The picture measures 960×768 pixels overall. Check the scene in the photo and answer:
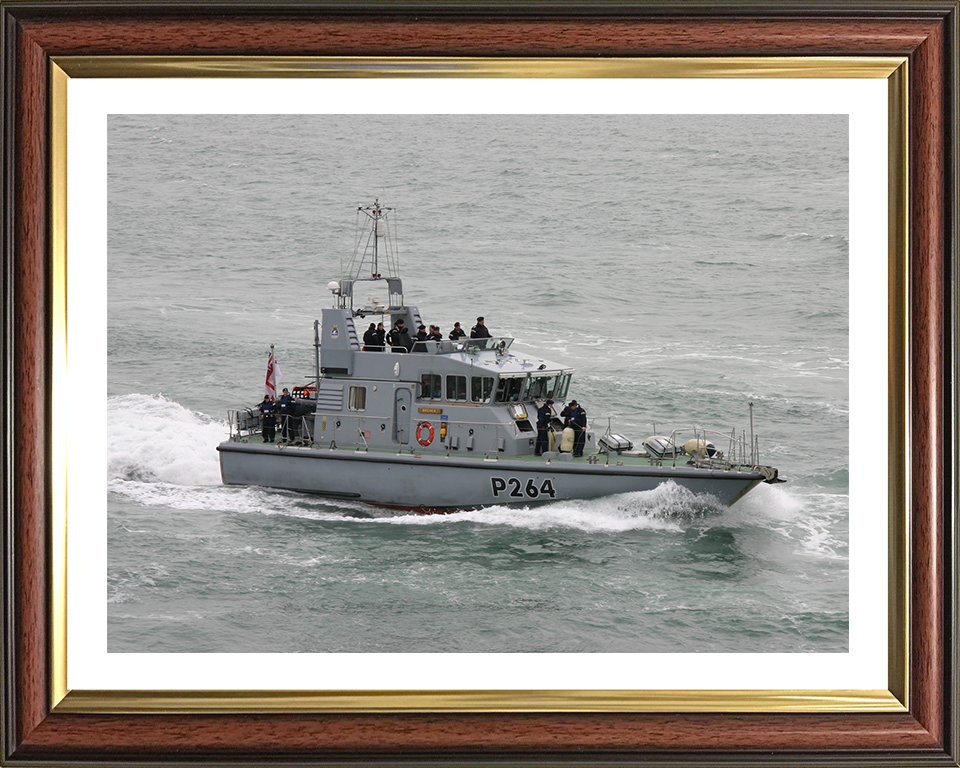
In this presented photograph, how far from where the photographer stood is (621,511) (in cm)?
1420

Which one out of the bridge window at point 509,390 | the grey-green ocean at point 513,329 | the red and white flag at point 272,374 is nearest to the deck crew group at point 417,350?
the bridge window at point 509,390

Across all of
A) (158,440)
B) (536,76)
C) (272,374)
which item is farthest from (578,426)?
(536,76)

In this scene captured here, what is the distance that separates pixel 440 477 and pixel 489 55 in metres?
10.3

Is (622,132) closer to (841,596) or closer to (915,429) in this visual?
(915,429)

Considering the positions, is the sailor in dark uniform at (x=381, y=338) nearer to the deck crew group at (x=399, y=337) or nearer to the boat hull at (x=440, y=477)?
the deck crew group at (x=399, y=337)

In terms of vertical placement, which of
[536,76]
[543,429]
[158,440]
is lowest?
[543,429]

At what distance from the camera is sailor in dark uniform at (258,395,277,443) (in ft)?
55.5

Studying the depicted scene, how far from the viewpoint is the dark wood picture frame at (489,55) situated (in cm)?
657

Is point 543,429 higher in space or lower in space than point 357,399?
lower

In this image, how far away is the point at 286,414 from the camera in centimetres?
1766

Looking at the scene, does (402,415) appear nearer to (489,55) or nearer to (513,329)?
(513,329)

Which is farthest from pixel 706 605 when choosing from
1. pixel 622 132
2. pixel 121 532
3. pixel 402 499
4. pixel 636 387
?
pixel 402 499

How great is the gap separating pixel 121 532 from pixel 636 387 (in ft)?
25.9

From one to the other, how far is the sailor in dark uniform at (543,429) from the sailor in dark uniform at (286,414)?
4.27m
